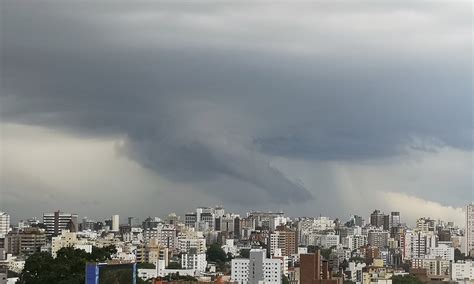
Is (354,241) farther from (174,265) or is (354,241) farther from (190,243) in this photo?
(174,265)

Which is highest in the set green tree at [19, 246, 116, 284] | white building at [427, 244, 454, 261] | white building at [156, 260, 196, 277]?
white building at [427, 244, 454, 261]

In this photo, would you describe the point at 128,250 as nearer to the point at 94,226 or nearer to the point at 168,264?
the point at 168,264

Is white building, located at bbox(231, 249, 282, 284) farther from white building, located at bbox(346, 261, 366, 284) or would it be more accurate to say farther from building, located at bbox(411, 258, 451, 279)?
building, located at bbox(411, 258, 451, 279)

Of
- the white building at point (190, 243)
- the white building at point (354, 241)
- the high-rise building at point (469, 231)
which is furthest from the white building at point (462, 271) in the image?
the white building at point (354, 241)

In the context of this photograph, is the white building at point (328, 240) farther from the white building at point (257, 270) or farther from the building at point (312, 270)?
the building at point (312, 270)

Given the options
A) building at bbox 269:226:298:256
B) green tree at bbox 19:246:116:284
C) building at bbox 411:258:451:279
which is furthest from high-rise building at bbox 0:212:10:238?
green tree at bbox 19:246:116:284

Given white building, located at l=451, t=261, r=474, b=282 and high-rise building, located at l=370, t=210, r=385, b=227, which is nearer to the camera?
white building, located at l=451, t=261, r=474, b=282
